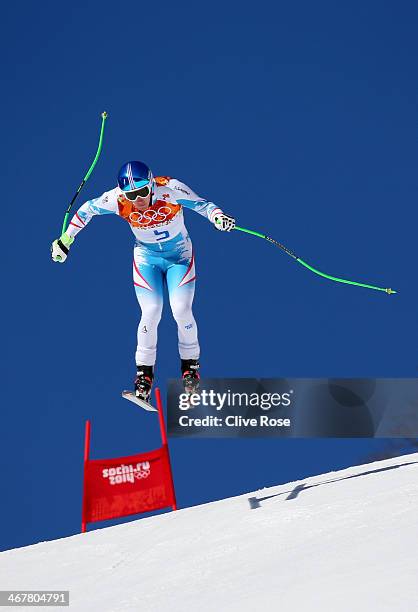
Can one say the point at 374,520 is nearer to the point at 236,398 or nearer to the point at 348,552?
the point at 348,552

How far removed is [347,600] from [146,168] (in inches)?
151

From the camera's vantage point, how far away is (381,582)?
A: 395cm

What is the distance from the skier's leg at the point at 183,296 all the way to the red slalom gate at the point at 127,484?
1000mm

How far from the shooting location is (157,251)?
704 cm

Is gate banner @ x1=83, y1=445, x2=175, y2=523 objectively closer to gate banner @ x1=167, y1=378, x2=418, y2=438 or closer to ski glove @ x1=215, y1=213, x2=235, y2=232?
gate banner @ x1=167, y1=378, x2=418, y2=438

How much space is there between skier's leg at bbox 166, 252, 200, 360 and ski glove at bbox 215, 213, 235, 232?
0.46 m

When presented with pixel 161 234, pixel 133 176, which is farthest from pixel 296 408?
pixel 133 176

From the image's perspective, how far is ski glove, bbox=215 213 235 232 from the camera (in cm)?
672

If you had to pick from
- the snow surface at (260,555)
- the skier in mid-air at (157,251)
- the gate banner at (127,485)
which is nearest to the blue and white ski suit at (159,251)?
the skier in mid-air at (157,251)

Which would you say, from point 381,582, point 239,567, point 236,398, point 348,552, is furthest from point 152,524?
point 381,582

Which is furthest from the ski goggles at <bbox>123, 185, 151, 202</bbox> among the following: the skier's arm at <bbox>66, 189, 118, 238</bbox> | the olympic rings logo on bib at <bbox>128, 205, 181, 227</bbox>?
the skier's arm at <bbox>66, 189, 118, 238</bbox>

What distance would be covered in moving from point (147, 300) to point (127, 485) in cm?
179

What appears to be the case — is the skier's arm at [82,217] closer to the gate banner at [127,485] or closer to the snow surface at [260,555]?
the gate banner at [127,485]

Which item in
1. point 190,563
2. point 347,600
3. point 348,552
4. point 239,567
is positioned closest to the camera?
point 347,600
